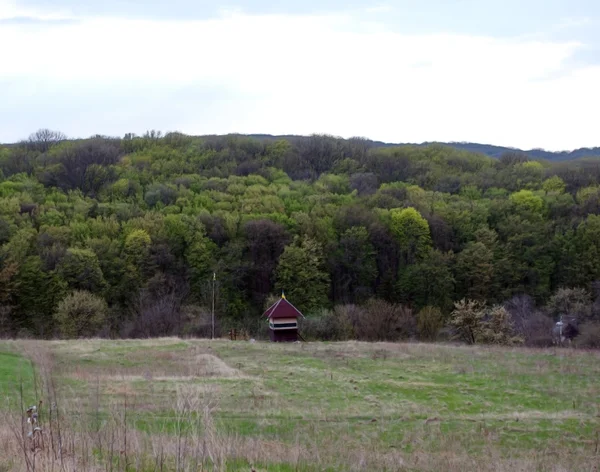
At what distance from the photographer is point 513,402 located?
15.6 m

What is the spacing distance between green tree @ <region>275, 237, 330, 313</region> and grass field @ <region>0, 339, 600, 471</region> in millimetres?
17531

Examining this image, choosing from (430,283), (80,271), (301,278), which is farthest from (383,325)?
(80,271)

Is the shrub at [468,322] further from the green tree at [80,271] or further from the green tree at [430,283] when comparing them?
the green tree at [80,271]

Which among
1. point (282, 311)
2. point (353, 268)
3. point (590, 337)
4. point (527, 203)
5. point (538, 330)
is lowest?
point (538, 330)

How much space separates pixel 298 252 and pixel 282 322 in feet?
53.1

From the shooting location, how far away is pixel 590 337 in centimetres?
3234

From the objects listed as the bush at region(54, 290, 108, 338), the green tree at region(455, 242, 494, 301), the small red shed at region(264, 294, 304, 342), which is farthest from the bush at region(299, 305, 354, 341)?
the green tree at region(455, 242, 494, 301)

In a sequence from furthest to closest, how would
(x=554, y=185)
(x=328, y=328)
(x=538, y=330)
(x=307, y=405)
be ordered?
(x=554, y=185)
(x=538, y=330)
(x=328, y=328)
(x=307, y=405)

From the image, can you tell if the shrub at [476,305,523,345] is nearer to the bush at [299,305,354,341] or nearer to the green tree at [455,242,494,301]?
the bush at [299,305,354,341]

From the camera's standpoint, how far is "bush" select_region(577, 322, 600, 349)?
31.8m

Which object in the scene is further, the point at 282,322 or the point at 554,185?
the point at 554,185

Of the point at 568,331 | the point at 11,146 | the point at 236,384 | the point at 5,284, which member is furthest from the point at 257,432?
the point at 11,146

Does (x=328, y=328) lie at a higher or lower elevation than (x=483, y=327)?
lower

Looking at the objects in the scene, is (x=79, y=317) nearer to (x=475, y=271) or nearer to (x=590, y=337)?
(x=590, y=337)
